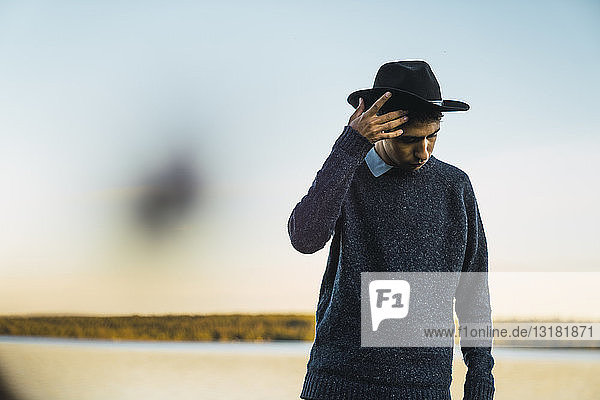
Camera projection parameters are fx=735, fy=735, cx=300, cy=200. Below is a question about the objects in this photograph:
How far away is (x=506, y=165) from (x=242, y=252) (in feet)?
3.45

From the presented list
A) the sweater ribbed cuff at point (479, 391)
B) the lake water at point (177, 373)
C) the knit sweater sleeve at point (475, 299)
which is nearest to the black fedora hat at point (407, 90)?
the knit sweater sleeve at point (475, 299)

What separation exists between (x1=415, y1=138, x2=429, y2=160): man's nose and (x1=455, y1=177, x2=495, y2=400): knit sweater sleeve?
0.12m

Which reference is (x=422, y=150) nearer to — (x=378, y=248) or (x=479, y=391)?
(x=378, y=248)

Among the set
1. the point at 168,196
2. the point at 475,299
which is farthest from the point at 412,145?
the point at 168,196

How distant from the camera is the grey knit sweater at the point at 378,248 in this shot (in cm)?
90

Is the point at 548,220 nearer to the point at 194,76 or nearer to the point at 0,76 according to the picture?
the point at 194,76

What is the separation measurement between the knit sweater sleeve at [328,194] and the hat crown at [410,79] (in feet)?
0.34

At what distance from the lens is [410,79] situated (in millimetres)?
945

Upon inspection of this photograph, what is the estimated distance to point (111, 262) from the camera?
3.01m

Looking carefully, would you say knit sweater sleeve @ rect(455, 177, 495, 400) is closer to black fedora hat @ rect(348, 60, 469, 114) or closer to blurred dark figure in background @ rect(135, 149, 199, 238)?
black fedora hat @ rect(348, 60, 469, 114)

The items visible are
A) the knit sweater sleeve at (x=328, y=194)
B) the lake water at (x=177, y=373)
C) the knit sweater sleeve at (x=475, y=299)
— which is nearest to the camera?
the knit sweater sleeve at (x=328, y=194)

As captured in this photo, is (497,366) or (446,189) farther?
(497,366)

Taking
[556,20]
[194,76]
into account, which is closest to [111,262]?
[194,76]

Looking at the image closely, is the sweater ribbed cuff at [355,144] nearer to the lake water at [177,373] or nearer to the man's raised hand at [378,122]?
the man's raised hand at [378,122]
